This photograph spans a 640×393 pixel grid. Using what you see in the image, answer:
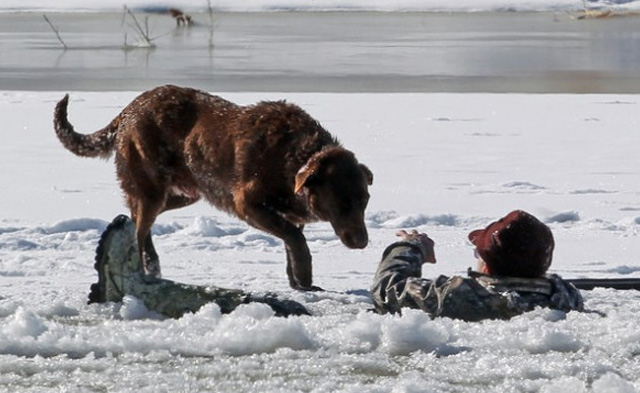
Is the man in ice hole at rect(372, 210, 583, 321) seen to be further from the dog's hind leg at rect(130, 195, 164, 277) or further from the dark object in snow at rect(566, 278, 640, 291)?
the dog's hind leg at rect(130, 195, 164, 277)

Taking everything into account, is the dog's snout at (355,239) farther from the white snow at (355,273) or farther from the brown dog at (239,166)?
the white snow at (355,273)

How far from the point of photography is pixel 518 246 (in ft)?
18.8

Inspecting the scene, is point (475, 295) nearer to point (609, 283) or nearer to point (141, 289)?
point (609, 283)

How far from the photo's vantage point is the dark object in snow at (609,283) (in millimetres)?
6906

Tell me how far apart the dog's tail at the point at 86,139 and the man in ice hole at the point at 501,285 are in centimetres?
244

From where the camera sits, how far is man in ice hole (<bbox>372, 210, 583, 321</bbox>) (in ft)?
18.8

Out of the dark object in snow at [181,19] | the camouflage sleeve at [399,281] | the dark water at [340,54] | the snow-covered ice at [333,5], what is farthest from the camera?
the snow-covered ice at [333,5]

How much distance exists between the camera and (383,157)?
12.4 metres

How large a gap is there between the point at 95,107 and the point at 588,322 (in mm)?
11523

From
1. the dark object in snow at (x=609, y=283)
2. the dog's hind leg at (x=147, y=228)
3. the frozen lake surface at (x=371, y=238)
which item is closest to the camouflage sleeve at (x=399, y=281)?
the frozen lake surface at (x=371, y=238)

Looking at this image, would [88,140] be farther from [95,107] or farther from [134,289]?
[95,107]

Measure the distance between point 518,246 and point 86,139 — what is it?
3.24 m

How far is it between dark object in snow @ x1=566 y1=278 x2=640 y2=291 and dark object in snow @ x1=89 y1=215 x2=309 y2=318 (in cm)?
154

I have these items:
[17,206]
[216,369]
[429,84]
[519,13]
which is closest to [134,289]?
[216,369]
